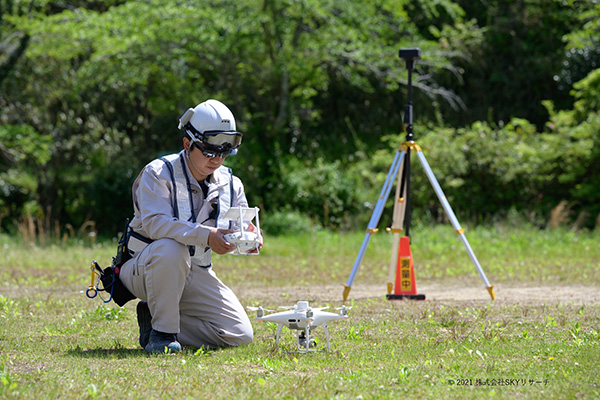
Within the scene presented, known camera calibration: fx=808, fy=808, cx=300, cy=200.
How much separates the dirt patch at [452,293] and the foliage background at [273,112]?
21.6 feet

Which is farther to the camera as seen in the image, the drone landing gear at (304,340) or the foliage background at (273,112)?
the foliage background at (273,112)

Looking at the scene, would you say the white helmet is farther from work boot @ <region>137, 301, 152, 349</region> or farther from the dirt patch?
the dirt patch


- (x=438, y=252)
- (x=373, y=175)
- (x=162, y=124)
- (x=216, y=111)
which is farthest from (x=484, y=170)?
(x=216, y=111)

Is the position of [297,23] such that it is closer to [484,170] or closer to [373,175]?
[373,175]

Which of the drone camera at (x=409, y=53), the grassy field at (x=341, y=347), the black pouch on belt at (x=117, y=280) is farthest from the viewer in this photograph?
the drone camera at (x=409, y=53)

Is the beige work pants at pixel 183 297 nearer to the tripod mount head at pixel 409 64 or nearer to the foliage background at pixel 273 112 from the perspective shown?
the tripod mount head at pixel 409 64

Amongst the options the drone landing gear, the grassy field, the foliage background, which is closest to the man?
the grassy field

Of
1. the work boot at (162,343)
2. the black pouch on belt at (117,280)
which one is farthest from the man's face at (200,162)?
the work boot at (162,343)

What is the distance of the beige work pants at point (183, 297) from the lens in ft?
17.7

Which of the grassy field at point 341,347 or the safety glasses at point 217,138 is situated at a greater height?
the safety glasses at point 217,138

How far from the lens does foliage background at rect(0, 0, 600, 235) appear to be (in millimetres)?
16891

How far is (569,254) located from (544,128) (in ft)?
31.1

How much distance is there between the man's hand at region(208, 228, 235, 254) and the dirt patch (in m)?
3.18

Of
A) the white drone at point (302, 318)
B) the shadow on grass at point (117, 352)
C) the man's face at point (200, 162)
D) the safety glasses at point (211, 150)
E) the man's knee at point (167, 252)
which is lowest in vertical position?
the shadow on grass at point (117, 352)
